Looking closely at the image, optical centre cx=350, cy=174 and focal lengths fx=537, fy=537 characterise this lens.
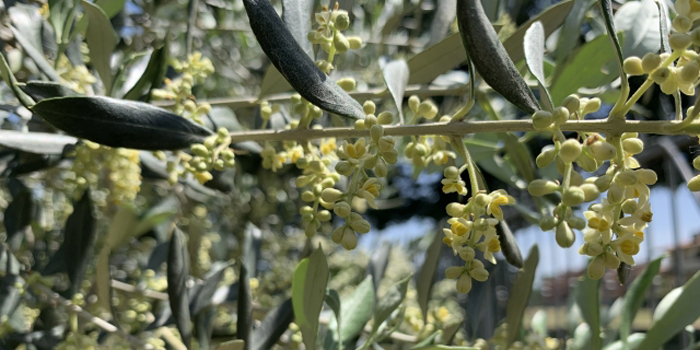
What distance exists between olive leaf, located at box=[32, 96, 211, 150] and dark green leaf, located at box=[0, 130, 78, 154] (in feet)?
0.74

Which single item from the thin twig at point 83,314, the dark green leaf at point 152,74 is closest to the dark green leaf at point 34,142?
A: the dark green leaf at point 152,74

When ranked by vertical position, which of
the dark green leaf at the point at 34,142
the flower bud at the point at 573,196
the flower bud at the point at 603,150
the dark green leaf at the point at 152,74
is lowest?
the dark green leaf at the point at 34,142

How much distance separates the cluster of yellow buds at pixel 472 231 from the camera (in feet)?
2.20

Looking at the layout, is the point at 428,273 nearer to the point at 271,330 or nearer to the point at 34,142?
the point at 271,330

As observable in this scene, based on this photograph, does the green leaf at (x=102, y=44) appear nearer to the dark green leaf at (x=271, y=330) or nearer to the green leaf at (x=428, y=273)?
the dark green leaf at (x=271, y=330)

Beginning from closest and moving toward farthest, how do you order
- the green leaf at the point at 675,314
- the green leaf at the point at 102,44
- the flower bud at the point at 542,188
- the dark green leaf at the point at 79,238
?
the flower bud at the point at 542,188 → the green leaf at the point at 675,314 → the green leaf at the point at 102,44 → the dark green leaf at the point at 79,238

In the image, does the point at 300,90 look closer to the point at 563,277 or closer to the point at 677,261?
the point at 677,261

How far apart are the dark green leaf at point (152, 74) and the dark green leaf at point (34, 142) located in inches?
5.9

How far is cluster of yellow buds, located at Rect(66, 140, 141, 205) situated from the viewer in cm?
106

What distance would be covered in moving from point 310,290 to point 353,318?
243 mm

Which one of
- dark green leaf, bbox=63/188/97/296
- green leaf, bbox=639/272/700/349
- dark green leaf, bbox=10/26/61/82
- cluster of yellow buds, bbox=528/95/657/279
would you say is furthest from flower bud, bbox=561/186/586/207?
dark green leaf, bbox=63/188/97/296

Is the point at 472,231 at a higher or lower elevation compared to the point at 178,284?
higher

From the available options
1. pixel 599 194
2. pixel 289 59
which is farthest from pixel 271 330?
pixel 599 194

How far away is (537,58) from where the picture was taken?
727 millimetres
